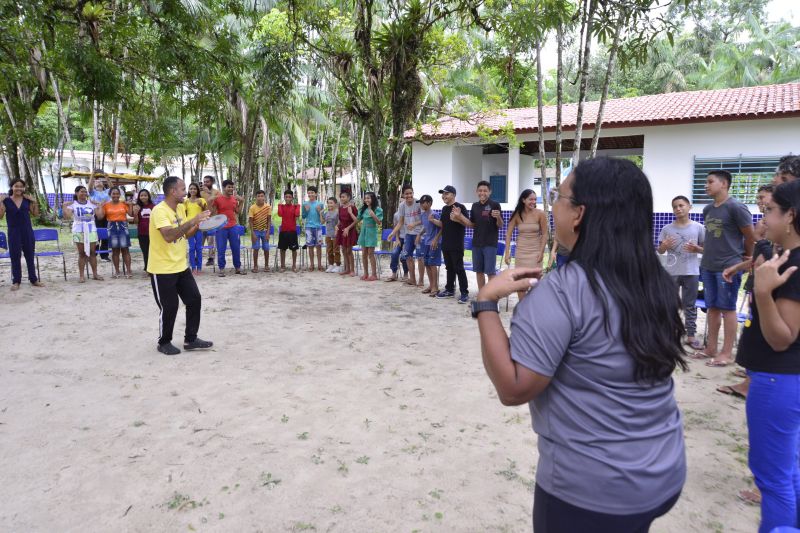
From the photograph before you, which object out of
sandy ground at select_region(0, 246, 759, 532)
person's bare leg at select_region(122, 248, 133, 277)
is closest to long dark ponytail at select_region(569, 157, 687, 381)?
sandy ground at select_region(0, 246, 759, 532)

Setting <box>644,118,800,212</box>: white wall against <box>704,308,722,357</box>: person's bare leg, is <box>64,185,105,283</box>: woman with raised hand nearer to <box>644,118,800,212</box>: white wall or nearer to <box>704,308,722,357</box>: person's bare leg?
<box>704,308,722,357</box>: person's bare leg

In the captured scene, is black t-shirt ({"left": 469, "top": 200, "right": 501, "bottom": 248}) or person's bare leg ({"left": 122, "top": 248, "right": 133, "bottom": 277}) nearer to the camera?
black t-shirt ({"left": 469, "top": 200, "right": 501, "bottom": 248})

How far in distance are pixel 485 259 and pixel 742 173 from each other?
9211 mm

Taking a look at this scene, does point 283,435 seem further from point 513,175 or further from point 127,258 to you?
point 513,175

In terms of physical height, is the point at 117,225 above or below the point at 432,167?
below

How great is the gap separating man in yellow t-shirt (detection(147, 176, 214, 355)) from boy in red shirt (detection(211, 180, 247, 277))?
16.1 feet

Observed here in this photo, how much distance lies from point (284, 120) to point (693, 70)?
992 inches

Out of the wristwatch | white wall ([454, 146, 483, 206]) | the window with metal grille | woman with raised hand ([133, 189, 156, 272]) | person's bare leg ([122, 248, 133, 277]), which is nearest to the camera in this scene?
the wristwatch

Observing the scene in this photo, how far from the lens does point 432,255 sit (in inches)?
353

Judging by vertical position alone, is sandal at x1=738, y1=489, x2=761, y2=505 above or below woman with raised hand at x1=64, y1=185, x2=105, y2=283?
below

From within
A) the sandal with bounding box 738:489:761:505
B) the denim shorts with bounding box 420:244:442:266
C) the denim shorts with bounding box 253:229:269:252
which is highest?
the denim shorts with bounding box 253:229:269:252

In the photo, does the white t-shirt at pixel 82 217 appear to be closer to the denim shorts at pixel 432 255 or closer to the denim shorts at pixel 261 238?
the denim shorts at pixel 261 238

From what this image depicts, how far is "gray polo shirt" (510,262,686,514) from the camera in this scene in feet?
4.19

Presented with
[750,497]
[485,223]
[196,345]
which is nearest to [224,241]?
[196,345]
